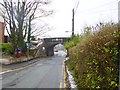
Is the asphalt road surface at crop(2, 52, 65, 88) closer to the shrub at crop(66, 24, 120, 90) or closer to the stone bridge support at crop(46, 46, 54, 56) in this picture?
the shrub at crop(66, 24, 120, 90)

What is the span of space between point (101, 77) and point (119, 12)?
1.44 meters

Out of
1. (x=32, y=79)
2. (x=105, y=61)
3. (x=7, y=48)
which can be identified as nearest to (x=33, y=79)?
(x=32, y=79)

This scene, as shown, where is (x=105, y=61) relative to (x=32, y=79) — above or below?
above

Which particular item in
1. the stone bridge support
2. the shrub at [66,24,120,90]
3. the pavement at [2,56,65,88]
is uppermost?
the shrub at [66,24,120,90]

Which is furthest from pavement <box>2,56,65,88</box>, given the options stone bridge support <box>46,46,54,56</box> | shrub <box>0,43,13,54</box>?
stone bridge support <box>46,46,54,56</box>

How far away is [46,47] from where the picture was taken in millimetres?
88750

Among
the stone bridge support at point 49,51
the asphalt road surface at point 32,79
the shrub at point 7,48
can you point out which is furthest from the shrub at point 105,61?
the stone bridge support at point 49,51

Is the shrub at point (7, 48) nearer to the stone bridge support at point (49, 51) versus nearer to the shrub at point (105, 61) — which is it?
the stone bridge support at point (49, 51)

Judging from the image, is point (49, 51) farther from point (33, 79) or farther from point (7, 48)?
point (33, 79)

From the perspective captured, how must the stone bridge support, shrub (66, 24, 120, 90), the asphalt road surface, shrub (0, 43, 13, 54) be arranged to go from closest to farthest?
shrub (66, 24, 120, 90) < the asphalt road surface < shrub (0, 43, 13, 54) < the stone bridge support

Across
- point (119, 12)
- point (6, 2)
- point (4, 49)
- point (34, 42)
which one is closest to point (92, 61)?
point (119, 12)

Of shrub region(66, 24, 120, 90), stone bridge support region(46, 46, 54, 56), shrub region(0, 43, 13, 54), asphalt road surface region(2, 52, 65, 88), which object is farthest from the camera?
stone bridge support region(46, 46, 54, 56)

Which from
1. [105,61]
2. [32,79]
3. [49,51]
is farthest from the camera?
[49,51]

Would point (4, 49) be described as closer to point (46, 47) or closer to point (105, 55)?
point (46, 47)
